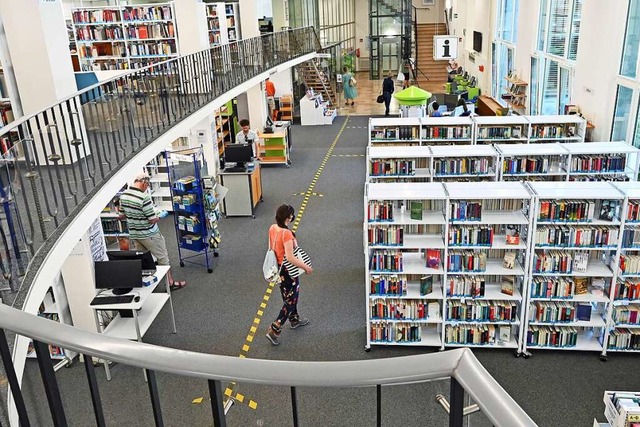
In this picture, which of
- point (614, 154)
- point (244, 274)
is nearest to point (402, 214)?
point (244, 274)

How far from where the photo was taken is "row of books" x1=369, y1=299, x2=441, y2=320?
6.52 m

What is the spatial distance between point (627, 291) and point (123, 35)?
13.4m

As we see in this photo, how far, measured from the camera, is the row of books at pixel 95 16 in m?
14.7

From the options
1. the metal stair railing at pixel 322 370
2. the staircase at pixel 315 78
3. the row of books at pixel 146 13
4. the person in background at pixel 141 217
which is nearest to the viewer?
the metal stair railing at pixel 322 370

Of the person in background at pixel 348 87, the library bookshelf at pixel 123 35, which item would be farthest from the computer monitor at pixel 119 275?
the person in background at pixel 348 87

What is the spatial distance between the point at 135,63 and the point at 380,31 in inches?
670

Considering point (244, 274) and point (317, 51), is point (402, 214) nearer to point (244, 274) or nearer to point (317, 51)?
point (244, 274)

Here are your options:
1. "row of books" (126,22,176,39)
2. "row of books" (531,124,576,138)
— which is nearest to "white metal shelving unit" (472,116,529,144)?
"row of books" (531,124,576,138)

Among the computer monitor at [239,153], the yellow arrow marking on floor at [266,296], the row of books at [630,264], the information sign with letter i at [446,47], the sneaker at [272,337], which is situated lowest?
the yellow arrow marking on floor at [266,296]

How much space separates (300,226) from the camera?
10539 mm

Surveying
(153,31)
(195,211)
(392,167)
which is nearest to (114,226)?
(195,211)

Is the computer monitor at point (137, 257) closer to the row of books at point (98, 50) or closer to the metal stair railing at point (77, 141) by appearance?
the metal stair railing at point (77, 141)

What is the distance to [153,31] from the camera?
1474 cm

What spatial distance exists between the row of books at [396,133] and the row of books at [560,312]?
4.29m
